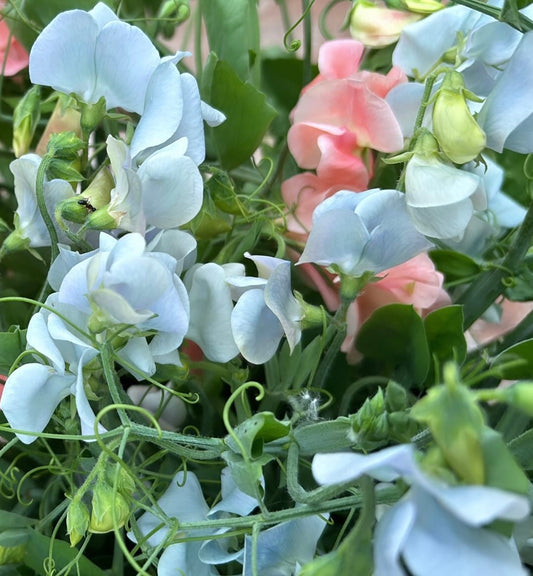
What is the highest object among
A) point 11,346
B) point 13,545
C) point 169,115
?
point 169,115

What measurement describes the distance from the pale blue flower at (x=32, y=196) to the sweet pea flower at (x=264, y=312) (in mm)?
86

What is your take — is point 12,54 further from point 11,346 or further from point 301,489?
point 301,489

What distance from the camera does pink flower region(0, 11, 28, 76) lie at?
0.55 meters

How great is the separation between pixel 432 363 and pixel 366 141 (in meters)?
0.12

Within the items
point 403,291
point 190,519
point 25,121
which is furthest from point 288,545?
point 25,121

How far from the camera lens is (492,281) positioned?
459 millimetres

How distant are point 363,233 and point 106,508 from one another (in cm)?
15

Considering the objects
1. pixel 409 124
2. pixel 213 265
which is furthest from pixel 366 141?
pixel 213 265

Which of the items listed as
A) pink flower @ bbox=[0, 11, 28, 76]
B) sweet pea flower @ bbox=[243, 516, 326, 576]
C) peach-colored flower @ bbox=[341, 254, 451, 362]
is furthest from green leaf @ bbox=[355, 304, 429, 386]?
pink flower @ bbox=[0, 11, 28, 76]

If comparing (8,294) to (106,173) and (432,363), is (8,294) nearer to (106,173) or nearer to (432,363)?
(106,173)

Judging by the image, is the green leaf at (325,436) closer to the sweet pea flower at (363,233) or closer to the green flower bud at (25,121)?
the sweet pea flower at (363,233)

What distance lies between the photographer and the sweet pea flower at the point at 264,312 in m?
0.36

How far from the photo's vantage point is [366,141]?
1.49ft

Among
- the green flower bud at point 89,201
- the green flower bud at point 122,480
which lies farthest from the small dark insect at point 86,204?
the green flower bud at point 122,480
